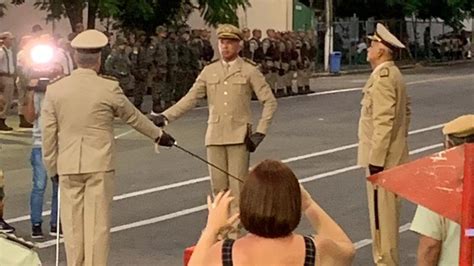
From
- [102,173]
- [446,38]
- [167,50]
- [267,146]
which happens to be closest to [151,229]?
[102,173]

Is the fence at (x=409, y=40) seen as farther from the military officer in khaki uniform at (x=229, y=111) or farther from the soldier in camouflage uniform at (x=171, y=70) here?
the military officer in khaki uniform at (x=229, y=111)

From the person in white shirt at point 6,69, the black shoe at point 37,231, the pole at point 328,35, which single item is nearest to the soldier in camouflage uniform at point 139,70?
the person in white shirt at point 6,69

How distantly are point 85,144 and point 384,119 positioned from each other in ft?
7.80

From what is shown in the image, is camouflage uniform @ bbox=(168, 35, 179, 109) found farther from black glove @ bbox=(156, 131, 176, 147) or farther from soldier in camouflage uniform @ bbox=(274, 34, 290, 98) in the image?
black glove @ bbox=(156, 131, 176, 147)

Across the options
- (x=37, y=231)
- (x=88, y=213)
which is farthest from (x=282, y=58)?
(x=88, y=213)

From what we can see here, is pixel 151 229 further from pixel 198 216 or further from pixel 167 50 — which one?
pixel 167 50

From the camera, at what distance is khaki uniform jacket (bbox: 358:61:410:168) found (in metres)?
9.62

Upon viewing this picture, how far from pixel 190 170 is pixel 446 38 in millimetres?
44927

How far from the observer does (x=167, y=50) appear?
91.4 ft

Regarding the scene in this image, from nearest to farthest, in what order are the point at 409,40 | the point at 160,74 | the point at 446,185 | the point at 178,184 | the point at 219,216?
1. the point at 219,216
2. the point at 446,185
3. the point at 178,184
4. the point at 160,74
5. the point at 409,40

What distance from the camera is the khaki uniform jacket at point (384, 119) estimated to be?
9617 mm

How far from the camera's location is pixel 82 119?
9.07 metres

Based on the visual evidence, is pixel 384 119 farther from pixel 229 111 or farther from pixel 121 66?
pixel 121 66

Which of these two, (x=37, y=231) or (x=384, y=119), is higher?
(x=384, y=119)
